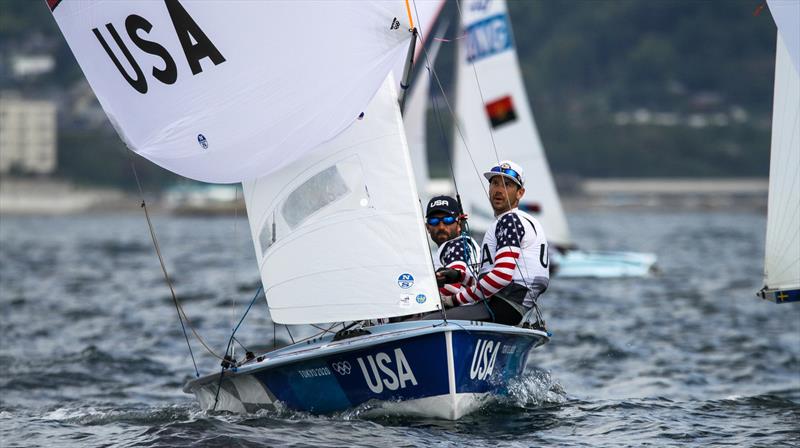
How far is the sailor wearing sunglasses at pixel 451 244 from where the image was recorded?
28.2ft

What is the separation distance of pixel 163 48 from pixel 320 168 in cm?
124

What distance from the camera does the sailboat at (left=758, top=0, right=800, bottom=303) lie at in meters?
8.62

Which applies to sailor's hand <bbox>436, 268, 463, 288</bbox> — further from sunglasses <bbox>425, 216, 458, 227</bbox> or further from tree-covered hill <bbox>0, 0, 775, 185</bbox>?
tree-covered hill <bbox>0, 0, 775, 185</bbox>

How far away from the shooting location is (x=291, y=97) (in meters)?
8.03

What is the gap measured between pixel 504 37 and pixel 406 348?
15.5 metres

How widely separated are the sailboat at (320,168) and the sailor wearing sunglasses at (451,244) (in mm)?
595

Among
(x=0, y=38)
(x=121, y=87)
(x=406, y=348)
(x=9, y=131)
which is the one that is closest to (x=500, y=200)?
(x=406, y=348)

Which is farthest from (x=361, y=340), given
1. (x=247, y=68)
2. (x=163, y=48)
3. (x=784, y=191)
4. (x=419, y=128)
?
(x=419, y=128)

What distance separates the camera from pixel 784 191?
8.73 m

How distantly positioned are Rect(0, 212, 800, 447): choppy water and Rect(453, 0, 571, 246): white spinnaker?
206 cm

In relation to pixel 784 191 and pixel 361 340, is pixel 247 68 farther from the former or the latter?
pixel 784 191

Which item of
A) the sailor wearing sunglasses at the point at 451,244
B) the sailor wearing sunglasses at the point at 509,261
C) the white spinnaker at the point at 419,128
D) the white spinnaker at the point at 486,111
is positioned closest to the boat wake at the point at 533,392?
the sailor wearing sunglasses at the point at 509,261

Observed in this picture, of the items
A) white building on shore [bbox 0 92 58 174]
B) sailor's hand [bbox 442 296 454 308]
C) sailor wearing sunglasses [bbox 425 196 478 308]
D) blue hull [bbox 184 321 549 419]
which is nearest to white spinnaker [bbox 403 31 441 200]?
sailor wearing sunglasses [bbox 425 196 478 308]

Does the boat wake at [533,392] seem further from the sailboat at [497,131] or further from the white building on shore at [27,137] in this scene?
the white building on shore at [27,137]
